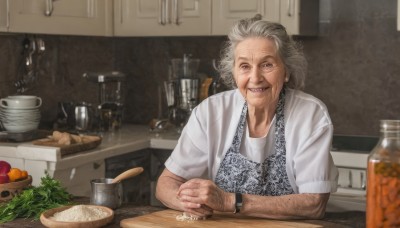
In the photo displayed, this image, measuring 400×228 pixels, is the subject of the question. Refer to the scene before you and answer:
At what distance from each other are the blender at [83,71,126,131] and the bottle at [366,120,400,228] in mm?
2321

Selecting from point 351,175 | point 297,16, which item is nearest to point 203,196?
point 351,175

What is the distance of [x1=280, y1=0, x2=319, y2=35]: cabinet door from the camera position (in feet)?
10.5

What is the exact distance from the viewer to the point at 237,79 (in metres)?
2.07

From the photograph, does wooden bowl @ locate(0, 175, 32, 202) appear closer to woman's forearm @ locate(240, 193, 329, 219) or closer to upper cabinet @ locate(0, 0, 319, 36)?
woman's forearm @ locate(240, 193, 329, 219)

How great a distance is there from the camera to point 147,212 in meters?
1.86

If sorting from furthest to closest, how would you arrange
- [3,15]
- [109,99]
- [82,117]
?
[109,99] → [82,117] → [3,15]

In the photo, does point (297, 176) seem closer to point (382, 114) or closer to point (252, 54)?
point (252, 54)

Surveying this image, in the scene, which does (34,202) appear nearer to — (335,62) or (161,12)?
(161,12)

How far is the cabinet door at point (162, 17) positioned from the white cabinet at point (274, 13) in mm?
71

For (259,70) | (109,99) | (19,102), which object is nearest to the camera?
(259,70)

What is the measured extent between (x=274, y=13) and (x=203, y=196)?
5.41ft

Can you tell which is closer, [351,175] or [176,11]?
[351,175]

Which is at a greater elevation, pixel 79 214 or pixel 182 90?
pixel 182 90

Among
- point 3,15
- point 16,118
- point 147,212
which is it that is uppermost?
point 3,15
